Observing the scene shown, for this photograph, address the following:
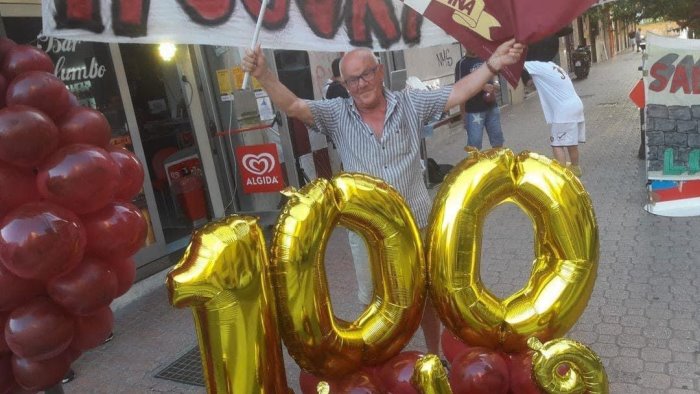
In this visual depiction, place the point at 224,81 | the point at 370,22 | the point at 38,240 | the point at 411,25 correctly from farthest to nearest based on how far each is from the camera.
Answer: the point at 224,81 < the point at 411,25 < the point at 370,22 < the point at 38,240

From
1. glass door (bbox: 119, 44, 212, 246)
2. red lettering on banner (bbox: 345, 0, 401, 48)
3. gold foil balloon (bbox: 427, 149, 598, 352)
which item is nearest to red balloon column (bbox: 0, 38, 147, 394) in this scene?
gold foil balloon (bbox: 427, 149, 598, 352)

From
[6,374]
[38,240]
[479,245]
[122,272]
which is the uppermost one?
[38,240]

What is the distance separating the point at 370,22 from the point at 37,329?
76.8 inches

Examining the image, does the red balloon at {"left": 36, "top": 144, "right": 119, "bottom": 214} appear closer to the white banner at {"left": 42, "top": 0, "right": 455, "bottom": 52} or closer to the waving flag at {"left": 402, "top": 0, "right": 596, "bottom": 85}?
the white banner at {"left": 42, "top": 0, "right": 455, "bottom": 52}

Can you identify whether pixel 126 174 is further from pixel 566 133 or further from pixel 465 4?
pixel 566 133

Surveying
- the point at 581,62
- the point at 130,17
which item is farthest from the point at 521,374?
the point at 581,62

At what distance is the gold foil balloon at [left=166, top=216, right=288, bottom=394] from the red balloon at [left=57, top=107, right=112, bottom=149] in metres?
0.56

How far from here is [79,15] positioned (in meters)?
2.13

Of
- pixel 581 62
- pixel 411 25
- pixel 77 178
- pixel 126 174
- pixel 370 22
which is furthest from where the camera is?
pixel 581 62

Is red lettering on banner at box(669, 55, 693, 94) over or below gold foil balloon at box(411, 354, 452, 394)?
over

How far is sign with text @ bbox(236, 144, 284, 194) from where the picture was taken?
5699 millimetres

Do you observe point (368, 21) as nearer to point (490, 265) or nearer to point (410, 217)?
point (410, 217)

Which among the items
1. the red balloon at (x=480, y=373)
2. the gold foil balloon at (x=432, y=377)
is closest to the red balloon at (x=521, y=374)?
the red balloon at (x=480, y=373)

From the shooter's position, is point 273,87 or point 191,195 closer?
point 273,87
